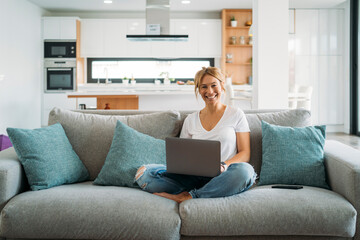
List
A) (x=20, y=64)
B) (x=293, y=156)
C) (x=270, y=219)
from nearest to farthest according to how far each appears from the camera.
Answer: (x=270, y=219), (x=293, y=156), (x=20, y=64)

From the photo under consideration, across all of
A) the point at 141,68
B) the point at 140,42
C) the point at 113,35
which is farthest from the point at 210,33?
the point at 113,35

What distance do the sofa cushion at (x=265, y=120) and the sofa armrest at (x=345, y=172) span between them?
0.27 meters

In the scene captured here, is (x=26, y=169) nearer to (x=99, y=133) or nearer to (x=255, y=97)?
(x=99, y=133)

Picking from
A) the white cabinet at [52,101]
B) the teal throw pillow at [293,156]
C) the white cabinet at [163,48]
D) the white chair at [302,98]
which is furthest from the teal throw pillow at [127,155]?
the white cabinet at [163,48]

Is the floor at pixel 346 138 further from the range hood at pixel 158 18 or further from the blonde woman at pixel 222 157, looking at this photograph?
the blonde woman at pixel 222 157

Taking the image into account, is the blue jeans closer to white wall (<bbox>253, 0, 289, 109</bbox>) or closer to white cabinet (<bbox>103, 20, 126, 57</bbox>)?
white wall (<bbox>253, 0, 289, 109</bbox>)

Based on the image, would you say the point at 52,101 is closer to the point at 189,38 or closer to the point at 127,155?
the point at 189,38

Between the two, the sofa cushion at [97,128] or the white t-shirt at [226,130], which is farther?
the sofa cushion at [97,128]

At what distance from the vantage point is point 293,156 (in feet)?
7.69

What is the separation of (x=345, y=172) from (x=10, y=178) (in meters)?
1.73

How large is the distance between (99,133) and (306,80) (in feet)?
21.1

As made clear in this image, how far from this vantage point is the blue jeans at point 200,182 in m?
2.06

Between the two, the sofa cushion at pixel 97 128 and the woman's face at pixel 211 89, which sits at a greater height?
the woman's face at pixel 211 89

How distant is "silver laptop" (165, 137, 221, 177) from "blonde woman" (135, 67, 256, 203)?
0.24 ft
